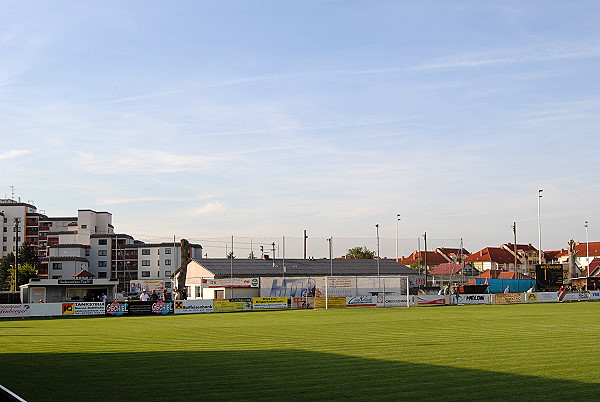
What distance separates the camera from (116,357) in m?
18.6

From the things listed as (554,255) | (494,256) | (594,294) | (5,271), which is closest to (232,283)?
(594,294)

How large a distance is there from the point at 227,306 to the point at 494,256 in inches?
4836

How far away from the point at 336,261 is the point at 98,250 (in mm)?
53025

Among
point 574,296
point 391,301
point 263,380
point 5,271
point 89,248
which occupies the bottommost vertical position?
point 574,296

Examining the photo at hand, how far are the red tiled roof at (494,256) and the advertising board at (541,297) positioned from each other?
102 m

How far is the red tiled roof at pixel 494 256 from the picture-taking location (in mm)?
162625

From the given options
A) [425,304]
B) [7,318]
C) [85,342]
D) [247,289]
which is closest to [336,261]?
[247,289]

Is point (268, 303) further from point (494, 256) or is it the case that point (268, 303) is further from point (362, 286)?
point (494, 256)

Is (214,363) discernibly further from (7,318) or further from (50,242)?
(50,242)

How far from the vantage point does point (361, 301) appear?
2190 inches

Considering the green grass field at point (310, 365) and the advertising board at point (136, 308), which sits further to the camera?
the advertising board at point (136, 308)

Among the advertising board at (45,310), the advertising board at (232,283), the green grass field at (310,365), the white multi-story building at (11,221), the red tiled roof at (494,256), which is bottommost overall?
the advertising board at (45,310)

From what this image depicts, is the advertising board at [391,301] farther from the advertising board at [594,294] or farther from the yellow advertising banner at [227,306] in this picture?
the advertising board at [594,294]

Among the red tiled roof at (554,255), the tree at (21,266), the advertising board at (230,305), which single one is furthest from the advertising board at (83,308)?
the red tiled roof at (554,255)
